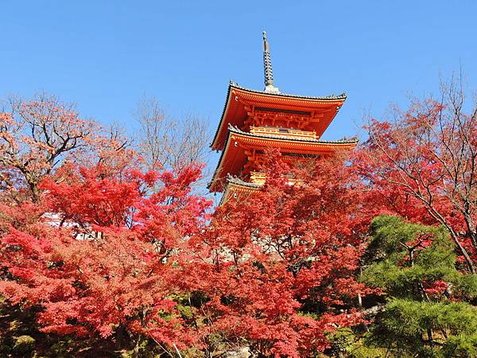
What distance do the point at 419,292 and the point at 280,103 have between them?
588 inches

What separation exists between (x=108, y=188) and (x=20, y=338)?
508 cm

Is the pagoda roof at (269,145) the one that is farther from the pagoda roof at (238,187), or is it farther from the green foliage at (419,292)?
the green foliage at (419,292)

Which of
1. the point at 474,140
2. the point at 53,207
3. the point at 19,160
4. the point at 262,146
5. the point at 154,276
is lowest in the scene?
the point at 154,276

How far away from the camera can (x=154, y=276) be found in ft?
25.6

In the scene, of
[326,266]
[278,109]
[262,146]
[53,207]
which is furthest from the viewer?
[278,109]

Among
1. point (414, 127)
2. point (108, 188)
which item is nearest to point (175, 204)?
point (108, 188)

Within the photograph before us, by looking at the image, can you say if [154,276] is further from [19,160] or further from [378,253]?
[19,160]

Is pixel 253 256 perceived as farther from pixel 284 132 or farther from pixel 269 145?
pixel 284 132

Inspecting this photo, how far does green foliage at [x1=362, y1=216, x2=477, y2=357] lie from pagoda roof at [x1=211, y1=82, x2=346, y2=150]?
1330cm

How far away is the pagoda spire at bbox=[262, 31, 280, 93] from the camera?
24669mm

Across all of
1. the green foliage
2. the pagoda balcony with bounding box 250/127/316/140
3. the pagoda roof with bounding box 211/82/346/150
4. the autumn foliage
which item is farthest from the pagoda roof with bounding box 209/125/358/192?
the green foliage

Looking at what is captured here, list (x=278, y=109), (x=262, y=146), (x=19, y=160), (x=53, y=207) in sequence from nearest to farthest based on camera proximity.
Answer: (x=53, y=207), (x=19, y=160), (x=262, y=146), (x=278, y=109)

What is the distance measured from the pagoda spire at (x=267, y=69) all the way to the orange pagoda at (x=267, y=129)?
12.5 feet

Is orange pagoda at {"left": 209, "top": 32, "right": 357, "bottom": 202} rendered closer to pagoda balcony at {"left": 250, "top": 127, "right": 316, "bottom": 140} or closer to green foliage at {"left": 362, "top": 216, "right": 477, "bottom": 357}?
pagoda balcony at {"left": 250, "top": 127, "right": 316, "bottom": 140}
